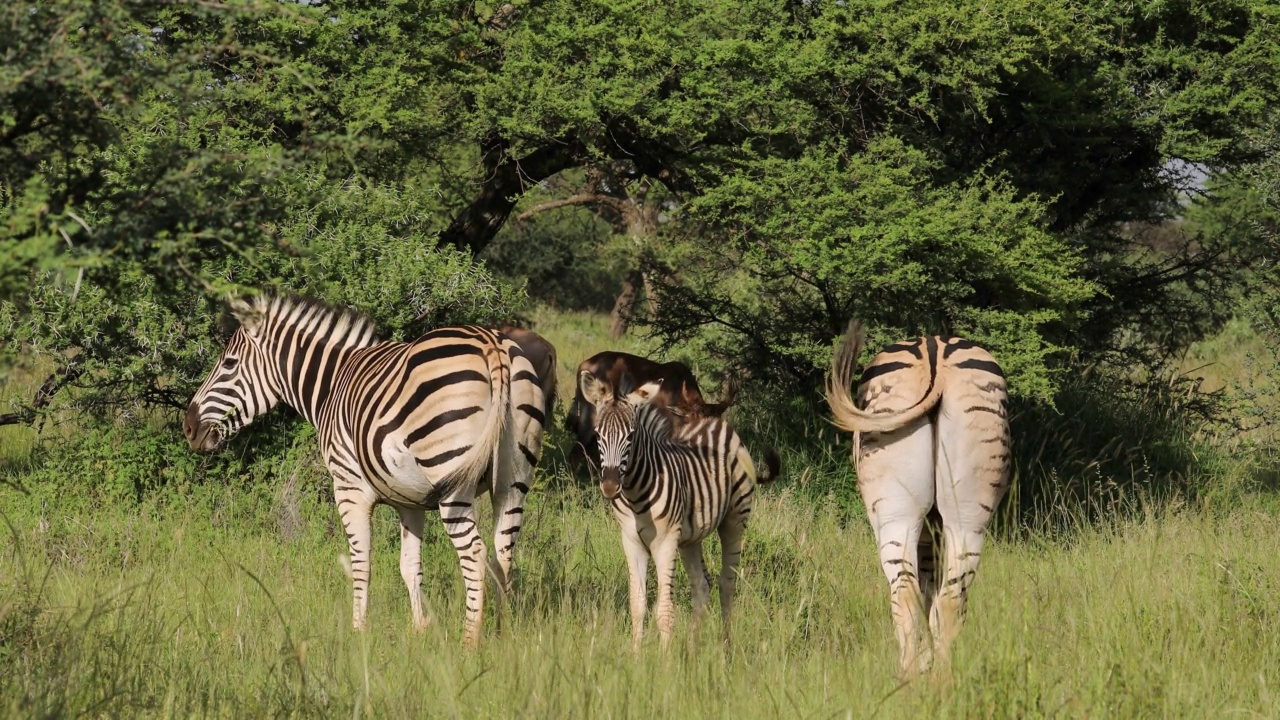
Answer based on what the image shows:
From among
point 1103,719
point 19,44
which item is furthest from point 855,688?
point 19,44

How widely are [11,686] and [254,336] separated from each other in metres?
3.47

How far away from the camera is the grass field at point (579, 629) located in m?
4.86

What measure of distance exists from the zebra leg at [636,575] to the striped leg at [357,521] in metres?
1.57

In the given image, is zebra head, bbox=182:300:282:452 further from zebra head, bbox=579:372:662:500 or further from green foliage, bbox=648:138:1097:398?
green foliage, bbox=648:138:1097:398

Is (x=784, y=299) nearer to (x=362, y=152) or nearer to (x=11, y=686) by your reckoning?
(x=362, y=152)

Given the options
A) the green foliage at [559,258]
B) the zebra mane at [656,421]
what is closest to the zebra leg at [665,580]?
the zebra mane at [656,421]

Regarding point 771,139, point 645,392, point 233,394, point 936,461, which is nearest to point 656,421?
point 645,392

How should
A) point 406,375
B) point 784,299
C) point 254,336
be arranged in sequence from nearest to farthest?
1. point 406,375
2. point 254,336
3. point 784,299

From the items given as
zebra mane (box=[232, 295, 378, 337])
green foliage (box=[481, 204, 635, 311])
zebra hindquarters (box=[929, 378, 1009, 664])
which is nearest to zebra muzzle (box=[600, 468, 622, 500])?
zebra hindquarters (box=[929, 378, 1009, 664])

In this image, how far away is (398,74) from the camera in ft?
36.9

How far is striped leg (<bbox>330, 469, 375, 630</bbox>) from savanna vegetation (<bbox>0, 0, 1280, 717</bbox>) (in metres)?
0.28

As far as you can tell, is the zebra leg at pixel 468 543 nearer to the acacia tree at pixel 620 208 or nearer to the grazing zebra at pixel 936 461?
the grazing zebra at pixel 936 461

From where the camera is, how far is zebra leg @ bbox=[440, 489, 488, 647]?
6.96 meters

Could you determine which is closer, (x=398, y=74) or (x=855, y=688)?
(x=855, y=688)
